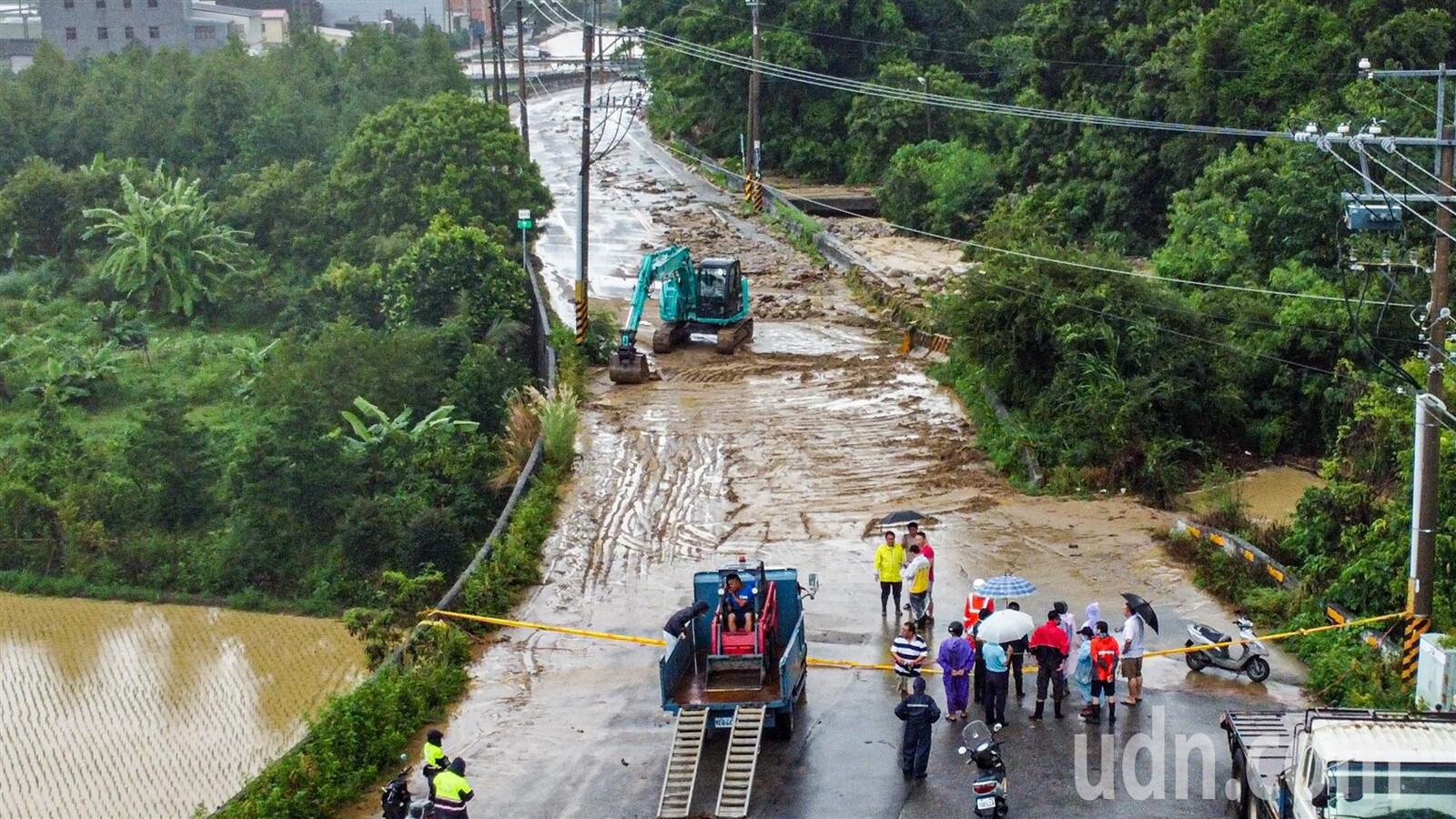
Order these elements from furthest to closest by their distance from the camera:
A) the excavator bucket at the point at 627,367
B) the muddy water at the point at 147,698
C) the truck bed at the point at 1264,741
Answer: the excavator bucket at the point at 627,367, the muddy water at the point at 147,698, the truck bed at the point at 1264,741

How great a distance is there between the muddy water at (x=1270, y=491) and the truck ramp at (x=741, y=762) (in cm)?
1194

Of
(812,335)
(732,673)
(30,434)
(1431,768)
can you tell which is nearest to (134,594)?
(30,434)

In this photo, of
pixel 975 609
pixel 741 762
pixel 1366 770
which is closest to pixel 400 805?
pixel 741 762

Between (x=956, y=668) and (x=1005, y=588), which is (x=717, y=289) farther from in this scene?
(x=956, y=668)

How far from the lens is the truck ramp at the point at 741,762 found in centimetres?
1516

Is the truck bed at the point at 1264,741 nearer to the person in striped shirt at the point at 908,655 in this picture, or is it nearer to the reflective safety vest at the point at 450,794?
the person in striped shirt at the point at 908,655

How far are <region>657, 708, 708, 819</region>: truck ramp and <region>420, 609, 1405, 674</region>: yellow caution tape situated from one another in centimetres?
322

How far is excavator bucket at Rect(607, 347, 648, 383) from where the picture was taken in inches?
1331

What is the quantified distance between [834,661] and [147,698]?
12.6 metres

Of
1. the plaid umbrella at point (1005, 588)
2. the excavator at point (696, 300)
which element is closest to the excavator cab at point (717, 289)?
the excavator at point (696, 300)

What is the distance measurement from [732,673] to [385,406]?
22.1 metres

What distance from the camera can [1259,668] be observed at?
1811 centimetres

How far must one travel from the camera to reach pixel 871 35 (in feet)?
211

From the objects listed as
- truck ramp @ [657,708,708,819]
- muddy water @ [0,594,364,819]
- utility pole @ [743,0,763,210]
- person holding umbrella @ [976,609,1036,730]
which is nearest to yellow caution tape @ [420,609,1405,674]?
person holding umbrella @ [976,609,1036,730]
